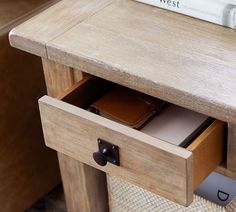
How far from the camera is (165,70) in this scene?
0.84m

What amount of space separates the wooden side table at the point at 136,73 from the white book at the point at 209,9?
12 mm

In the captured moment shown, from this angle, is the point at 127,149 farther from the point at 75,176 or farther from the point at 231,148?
the point at 75,176

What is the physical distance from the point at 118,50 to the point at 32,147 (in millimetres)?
516

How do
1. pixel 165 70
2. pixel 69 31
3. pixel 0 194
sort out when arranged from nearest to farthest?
pixel 165 70 → pixel 69 31 → pixel 0 194

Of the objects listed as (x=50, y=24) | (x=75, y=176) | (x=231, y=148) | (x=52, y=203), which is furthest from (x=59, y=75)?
(x=52, y=203)

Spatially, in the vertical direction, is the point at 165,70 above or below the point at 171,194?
above

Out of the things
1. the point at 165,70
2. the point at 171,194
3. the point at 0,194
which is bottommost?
the point at 0,194

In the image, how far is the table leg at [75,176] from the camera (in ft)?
3.27

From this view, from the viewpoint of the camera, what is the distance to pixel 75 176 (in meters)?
1.08

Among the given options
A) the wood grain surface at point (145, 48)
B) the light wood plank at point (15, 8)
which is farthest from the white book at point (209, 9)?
the light wood plank at point (15, 8)

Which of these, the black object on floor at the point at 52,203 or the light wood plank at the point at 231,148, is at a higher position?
the light wood plank at the point at 231,148

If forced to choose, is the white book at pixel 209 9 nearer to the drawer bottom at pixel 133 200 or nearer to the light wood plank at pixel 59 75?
the light wood plank at pixel 59 75

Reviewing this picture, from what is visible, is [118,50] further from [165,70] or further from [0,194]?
[0,194]

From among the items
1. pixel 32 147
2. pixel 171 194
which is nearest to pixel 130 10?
pixel 171 194
